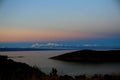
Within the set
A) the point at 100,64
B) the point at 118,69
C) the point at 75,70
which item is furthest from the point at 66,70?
the point at 118,69

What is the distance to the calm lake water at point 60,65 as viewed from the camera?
310cm

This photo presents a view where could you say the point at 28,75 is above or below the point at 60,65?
below

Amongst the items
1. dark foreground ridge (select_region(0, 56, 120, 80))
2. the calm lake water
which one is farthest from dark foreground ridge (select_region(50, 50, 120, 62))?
dark foreground ridge (select_region(0, 56, 120, 80))

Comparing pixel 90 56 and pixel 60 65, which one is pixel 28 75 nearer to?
pixel 60 65

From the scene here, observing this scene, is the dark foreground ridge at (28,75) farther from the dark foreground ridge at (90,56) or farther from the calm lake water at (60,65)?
the dark foreground ridge at (90,56)

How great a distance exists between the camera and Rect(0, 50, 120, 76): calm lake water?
3096mm

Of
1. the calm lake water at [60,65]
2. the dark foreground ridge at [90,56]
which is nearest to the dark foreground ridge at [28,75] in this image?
the calm lake water at [60,65]

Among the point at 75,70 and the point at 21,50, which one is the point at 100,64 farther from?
the point at 21,50

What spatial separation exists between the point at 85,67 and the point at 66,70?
0.21 metres

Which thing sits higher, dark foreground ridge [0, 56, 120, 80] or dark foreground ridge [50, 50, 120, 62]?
dark foreground ridge [50, 50, 120, 62]

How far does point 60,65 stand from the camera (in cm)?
312

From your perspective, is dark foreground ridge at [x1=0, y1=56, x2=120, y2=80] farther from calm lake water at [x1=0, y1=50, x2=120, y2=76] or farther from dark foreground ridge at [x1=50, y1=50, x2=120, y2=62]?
dark foreground ridge at [x1=50, y1=50, x2=120, y2=62]

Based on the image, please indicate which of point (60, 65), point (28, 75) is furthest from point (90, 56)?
point (28, 75)

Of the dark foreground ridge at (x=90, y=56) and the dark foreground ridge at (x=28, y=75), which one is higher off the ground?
the dark foreground ridge at (x=90, y=56)
